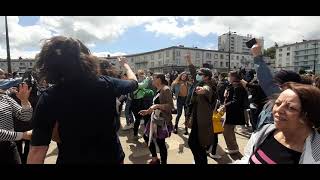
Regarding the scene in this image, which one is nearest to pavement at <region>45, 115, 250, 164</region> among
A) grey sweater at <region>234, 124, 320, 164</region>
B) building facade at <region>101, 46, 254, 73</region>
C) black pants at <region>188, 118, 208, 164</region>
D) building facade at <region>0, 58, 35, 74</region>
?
black pants at <region>188, 118, 208, 164</region>

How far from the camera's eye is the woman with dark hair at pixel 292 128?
83.6 inches

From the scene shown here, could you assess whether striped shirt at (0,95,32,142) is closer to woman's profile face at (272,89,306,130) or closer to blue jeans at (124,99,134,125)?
woman's profile face at (272,89,306,130)

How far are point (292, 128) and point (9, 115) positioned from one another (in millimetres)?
2629

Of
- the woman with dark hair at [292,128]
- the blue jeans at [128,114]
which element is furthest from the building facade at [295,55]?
the woman with dark hair at [292,128]

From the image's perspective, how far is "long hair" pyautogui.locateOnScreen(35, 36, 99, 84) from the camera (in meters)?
2.23

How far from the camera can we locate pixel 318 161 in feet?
6.33

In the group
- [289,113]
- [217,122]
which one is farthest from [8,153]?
[217,122]

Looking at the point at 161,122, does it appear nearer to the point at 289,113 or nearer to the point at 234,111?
the point at 234,111

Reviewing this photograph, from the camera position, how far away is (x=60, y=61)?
2238mm

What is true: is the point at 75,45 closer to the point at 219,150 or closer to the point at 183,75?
the point at 219,150

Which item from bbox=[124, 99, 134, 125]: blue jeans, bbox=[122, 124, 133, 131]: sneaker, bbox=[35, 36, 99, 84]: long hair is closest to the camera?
bbox=[35, 36, 99, 84]: long hair

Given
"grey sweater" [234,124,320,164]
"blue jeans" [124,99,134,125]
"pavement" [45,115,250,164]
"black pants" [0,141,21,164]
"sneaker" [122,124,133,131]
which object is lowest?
"pavement" [45,115,250,164]

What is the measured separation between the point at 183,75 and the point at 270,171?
8288mm
